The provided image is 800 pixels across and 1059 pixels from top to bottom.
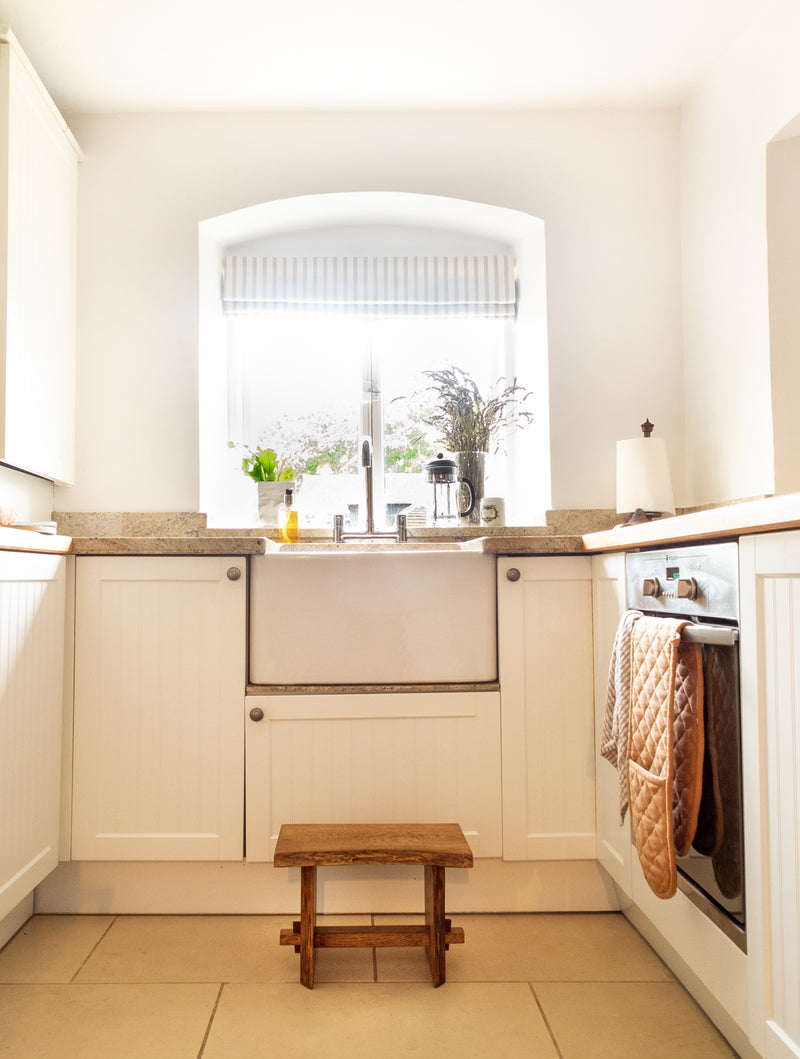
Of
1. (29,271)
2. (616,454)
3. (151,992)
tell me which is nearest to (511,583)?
(616,454)

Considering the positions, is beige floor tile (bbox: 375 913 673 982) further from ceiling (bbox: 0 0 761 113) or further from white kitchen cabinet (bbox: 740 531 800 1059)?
ceiling (bbox: 0 0 761 113)

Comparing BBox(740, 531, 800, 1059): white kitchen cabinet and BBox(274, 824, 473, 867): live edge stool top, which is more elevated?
BBox(740, 531, 800, 1059): white kitchen cabinet

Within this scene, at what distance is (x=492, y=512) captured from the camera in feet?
8.74

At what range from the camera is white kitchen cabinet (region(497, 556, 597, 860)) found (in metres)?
2.00

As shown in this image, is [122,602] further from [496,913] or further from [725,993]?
[725,993]

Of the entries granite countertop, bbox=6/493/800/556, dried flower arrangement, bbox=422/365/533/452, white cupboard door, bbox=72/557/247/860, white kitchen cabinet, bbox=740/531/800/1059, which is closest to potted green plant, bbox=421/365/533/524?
dried flower arrangement, bbox=422/365/533/452

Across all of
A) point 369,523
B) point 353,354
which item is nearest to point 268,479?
point 369,523

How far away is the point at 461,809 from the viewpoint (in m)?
1.98

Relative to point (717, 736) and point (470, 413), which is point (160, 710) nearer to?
point (717, 736)

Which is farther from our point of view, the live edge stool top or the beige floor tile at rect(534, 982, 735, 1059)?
the live edge stool top

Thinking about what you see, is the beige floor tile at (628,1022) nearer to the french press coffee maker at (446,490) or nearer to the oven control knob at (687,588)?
the oven control knob at (687,588)

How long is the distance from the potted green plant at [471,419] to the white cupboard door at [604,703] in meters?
0.80

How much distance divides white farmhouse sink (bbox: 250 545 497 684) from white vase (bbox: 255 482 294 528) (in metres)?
0.73

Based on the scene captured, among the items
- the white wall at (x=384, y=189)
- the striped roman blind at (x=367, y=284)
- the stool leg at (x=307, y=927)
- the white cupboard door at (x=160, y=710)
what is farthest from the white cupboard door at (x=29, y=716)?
the striped roman blind at (x=367, y=284)
